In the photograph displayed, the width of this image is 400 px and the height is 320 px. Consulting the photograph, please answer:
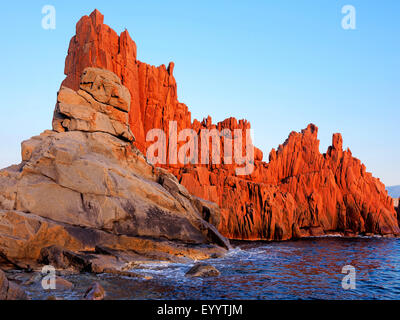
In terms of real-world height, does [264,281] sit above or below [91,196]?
below

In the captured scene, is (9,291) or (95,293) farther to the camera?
(95,293)

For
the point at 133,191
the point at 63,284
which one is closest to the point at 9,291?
the point at 63,284

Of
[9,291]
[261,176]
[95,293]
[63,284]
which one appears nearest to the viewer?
[9,291]

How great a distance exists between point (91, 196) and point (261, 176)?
42272 mm

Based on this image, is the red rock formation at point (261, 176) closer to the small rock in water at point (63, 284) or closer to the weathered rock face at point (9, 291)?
the small rock in water at point (63, 284)

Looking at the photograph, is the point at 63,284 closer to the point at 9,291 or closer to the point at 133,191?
the point at 9,291

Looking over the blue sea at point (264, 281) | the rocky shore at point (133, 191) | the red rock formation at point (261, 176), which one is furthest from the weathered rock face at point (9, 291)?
the red rock formation at point (261, 176)

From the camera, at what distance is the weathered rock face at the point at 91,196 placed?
82.6ft

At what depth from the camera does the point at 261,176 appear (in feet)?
214

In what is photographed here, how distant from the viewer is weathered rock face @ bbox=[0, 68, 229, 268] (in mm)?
25172

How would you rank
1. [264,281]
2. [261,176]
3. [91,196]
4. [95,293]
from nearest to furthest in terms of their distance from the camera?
1. [95,293]
2. [264,281]
3. [91,196]
4. [261,176]

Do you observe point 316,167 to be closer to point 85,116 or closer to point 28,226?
point 85,116

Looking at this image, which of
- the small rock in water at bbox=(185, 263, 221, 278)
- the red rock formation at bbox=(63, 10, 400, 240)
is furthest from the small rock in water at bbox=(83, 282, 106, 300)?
the red rock formation at bbox=(63, 10, 400, 240)

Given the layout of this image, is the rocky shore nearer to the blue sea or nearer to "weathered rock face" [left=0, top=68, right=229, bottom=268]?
"weathered rock face" [left=0, top=68, right=229, bottom=268]
